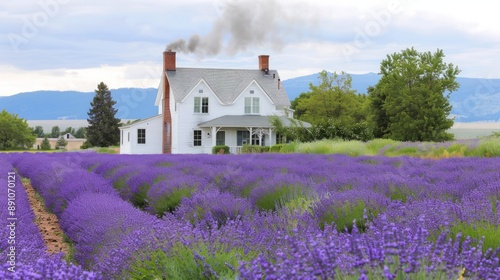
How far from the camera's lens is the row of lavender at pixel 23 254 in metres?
3.00

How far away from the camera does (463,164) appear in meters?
10.8

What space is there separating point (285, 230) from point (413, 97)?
43041 mm

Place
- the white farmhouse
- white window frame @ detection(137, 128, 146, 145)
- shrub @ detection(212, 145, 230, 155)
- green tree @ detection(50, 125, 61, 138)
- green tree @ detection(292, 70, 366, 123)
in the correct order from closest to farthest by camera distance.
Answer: shrub @ detection(212, 145, 230, 155) < the white farmhouse < white window frame @ detection(137, 128, 146, 145) < green tree @ detection(292, 70, 366, 123) < green tree @ detection(50, 125, 61, 138)

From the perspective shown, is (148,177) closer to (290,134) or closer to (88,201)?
(88,201)

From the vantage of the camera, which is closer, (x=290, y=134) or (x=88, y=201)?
(x=88, y=201)

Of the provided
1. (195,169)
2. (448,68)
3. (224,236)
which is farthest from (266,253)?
(448,68)

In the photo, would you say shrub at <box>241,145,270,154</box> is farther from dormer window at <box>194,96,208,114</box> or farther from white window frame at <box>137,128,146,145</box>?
white window frame at <box>137,128,146,145</box>

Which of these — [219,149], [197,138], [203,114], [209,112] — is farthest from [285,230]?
[209,112]

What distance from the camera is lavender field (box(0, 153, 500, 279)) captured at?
302 centimetres

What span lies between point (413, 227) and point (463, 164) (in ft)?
22.0

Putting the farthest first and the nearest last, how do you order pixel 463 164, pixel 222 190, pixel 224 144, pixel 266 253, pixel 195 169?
pixel 224 144, pixel 195 169, pixel 463 164, pixel 222 190, pixel 266 253

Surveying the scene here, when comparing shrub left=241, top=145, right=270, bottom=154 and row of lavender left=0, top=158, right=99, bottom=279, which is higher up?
shrub left=241, top=145, right=270, bottom=154

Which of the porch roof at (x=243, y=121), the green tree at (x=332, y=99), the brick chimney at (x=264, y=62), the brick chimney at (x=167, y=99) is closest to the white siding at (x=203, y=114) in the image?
the porch roof at (x=243, y=121)

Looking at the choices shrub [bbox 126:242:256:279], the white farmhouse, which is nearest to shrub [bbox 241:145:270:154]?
the white farmhouse
